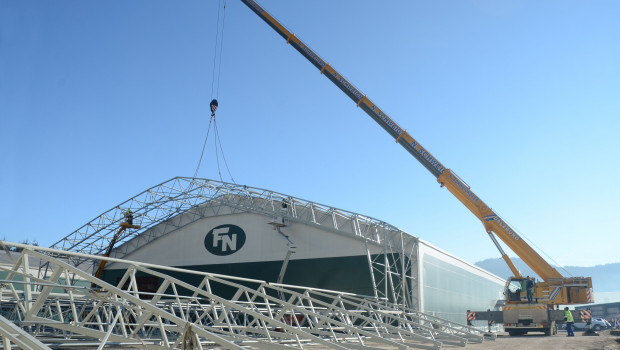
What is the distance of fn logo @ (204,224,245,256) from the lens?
34.8 metres

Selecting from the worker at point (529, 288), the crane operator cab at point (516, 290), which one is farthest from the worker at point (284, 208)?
the worker at point (529, 288)

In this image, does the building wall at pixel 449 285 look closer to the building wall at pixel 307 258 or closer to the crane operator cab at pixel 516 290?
the building wall at pixel 307 258

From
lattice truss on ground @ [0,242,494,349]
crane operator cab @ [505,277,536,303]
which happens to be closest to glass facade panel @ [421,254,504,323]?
lattice truss on ground @ [0,242,494,349]

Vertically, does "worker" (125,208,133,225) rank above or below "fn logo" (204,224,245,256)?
above

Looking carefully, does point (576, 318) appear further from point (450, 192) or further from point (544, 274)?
point (450, 192)

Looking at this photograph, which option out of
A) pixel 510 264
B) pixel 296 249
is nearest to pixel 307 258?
pixel 296 249

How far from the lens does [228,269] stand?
3475cm

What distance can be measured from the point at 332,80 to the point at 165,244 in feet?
63.2

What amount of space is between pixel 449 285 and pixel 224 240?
16202 millimetres

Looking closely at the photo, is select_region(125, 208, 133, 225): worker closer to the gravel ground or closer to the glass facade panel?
the glass facade panel

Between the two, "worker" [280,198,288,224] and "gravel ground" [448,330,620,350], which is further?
"worker" [280,198,288,224]

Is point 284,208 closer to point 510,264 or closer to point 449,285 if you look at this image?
point 449,285

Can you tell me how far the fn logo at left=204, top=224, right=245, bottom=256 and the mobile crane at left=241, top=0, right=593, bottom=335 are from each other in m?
13.5

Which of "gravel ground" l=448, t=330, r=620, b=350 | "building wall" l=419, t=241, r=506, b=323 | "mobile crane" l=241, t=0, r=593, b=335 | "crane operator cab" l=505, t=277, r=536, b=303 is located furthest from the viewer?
"building wall" l=419, t=241, r=506, b=323
